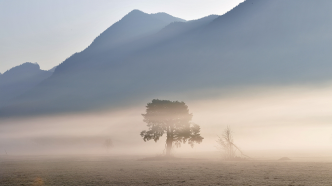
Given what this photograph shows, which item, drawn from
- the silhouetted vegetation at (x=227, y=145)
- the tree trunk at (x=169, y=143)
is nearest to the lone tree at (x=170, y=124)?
the tree trunk at (x=169, y=143)

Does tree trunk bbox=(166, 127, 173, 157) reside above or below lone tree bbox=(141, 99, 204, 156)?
below

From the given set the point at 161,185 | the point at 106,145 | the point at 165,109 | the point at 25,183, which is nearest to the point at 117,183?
the point at 161,185

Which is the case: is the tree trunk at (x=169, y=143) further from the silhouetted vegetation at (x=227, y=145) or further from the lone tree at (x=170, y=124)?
the silhouetted vegetation at (x=227, y=145)

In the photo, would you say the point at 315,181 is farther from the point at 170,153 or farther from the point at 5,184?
the point at 170,153

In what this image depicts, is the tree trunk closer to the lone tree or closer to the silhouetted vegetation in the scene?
the lone tree

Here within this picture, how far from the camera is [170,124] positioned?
8838 centimetres

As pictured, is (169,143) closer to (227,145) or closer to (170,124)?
(170,124)

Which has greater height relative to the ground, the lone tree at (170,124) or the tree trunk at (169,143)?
the lone tree at (170,124)

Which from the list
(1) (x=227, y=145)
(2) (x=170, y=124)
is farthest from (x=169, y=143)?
(1) (x=227, y=145)

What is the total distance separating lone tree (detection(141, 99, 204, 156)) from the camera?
Answer: 8775cm

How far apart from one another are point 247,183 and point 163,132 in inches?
Result: 2255

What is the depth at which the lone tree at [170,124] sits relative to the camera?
8775 cm

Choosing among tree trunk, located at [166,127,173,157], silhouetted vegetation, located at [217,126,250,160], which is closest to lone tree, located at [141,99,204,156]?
tree trunk, located at [166,127,173,157]

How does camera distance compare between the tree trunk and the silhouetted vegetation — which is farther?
the tree trunk
